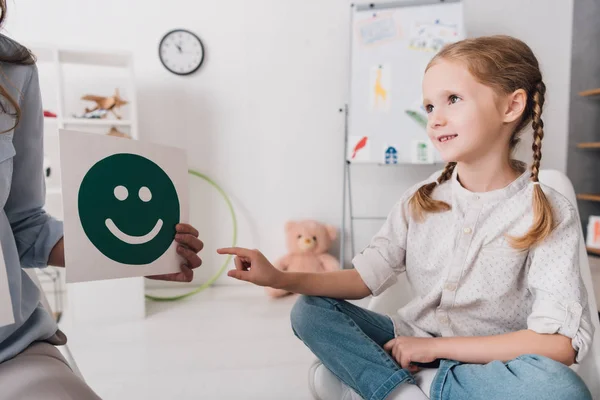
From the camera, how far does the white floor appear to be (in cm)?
145

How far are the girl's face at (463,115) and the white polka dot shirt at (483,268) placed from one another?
0.10 metres

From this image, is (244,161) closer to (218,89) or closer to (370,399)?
(218,89)

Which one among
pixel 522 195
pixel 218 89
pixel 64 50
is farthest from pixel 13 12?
pixel 522 195

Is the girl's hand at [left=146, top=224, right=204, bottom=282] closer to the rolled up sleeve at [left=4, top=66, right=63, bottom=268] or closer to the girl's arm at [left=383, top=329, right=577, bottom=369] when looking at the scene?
the rolled up sleeve at [left=4, top=66, right=63, bottom=268]

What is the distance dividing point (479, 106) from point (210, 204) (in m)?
1.91

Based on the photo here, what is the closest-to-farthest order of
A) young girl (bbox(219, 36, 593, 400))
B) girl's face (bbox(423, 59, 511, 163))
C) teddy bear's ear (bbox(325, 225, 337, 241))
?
young girl (bbox(219, 36, 593, 400)) → girl's face (bbox(423, 59, 511, 163)) → teddy bear's ear (bbox(325, 225, 337, 241))

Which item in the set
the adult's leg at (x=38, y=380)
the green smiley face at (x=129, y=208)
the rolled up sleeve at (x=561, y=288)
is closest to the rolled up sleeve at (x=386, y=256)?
the rolled up sleeve at (x=561, y=288)

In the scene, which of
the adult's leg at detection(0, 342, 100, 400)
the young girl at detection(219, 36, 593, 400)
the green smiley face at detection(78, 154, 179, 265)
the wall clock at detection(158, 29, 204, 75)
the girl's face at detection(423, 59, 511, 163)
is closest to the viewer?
the adult's leg at detection(0, 342, 100, 400)

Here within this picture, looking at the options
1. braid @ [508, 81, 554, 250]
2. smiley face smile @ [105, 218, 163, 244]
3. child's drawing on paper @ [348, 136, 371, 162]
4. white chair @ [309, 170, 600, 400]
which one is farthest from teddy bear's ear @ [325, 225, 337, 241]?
smiley face smile @ [105, 218, 163, 244]

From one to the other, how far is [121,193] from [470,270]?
2.32ft

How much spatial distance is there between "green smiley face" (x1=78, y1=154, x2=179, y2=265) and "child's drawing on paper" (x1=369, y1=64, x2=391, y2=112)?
68.5 inches

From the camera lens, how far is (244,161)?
2619mm

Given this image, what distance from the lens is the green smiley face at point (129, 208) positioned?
0.73 meters

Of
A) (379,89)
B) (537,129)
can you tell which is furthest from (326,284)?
(379,89)
